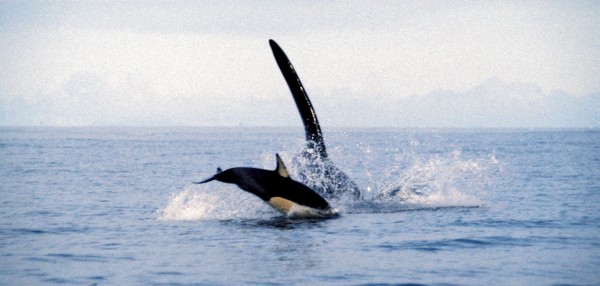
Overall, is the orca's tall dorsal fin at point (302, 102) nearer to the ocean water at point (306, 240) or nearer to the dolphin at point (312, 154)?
the dolphin at point (312, 154)

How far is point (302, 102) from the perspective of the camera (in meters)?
18.6

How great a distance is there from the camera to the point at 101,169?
42.8m

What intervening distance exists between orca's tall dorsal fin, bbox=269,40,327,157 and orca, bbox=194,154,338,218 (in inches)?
70.4

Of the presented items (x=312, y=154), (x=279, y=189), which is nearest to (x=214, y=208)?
(x=312, y=154)

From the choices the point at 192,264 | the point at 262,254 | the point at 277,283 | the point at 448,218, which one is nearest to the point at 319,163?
the point at 448,218

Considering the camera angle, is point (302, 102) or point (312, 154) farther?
point (312, 154)

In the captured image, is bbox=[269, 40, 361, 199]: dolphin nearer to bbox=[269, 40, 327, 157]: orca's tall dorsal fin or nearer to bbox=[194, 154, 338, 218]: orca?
bbox=[269, 40, 327, 157]: orca's tall dorsal fin

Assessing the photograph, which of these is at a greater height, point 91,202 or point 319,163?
point 319,163

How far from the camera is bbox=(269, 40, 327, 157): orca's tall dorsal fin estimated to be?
17.8 m

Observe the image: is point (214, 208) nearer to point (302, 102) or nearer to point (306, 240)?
point (302, 102)

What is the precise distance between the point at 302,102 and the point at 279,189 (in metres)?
2.89

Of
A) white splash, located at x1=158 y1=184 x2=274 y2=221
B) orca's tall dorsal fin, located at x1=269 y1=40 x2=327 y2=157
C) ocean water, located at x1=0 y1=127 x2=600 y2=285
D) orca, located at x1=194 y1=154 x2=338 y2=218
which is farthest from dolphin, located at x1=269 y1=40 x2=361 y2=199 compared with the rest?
white splash, located at x1=158 y1=184 x2=274 y2=221

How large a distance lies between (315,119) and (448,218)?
441 cm

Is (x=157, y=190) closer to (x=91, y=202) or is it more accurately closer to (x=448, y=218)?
(x=91, y=202)
